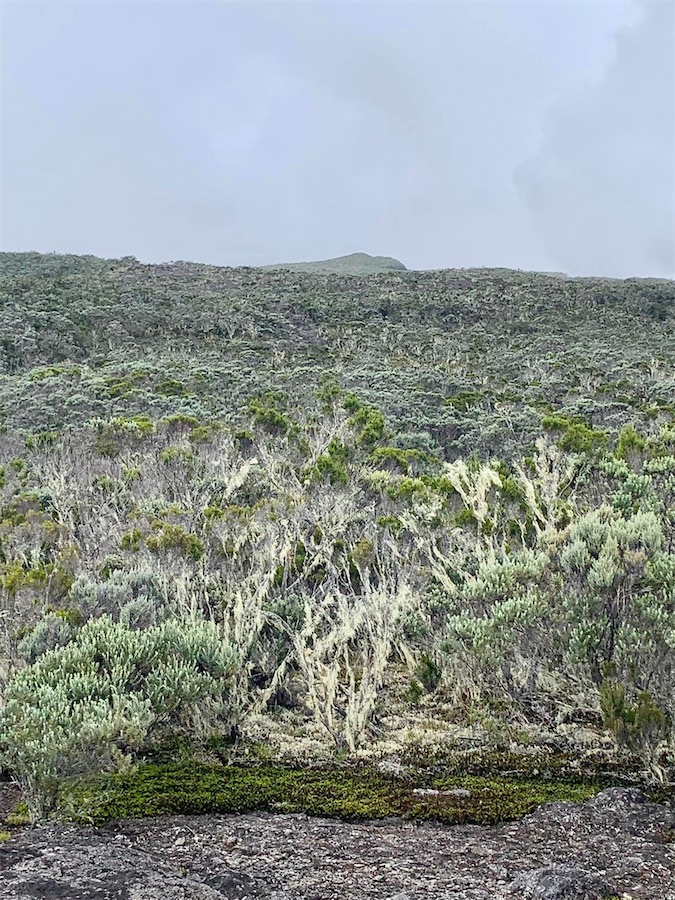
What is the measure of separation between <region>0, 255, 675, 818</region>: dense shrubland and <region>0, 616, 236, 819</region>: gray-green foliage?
0.02m

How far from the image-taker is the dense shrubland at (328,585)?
4785 millimetres

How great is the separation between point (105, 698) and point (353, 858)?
2011mm

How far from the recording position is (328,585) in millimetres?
7316

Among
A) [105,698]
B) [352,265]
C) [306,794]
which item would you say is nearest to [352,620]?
[306,794]

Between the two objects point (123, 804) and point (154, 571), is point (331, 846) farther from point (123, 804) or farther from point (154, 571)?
point (154, 571)

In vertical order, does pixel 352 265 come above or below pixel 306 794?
above

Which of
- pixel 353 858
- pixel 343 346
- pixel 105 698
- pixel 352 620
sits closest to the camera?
pixel 353 858

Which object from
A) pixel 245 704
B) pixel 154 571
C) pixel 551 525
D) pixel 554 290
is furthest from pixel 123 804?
pixel 554 290

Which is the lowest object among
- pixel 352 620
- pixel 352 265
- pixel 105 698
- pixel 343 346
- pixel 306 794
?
pixel 306 794

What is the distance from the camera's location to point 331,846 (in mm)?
3830

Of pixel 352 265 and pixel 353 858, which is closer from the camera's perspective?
pixel 353 858

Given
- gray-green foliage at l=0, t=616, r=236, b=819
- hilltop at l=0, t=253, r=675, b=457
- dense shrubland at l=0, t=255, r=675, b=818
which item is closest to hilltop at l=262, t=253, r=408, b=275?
hilltop at l=0, t=253, r=675, b=457

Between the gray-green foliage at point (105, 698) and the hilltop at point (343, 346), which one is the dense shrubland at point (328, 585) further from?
the hilltop at point (343, 346)

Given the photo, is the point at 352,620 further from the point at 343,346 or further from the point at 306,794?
the point at 343,346
